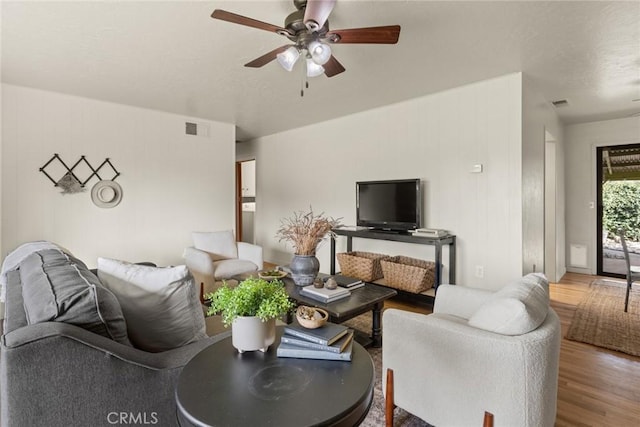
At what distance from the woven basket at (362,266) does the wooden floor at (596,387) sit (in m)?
1.86

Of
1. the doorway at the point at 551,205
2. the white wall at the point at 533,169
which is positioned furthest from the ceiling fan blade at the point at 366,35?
the doorway at the point at 551,205

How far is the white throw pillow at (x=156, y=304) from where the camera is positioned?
4.40ft

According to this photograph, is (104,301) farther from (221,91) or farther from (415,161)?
(415,161)

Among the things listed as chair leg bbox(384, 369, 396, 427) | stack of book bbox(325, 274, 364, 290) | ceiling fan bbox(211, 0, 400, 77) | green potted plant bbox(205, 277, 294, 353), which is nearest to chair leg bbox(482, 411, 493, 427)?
chair leg bbox(384, 369, 396, 427)

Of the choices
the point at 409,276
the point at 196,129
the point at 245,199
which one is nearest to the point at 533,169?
the point at 409,276

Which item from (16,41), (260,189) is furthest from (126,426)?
(260,189)

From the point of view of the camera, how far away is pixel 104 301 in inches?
44.8

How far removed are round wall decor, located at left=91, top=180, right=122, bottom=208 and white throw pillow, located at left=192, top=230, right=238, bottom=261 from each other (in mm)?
1142

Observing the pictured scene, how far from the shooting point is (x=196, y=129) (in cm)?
473

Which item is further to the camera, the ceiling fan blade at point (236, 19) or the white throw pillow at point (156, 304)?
the ceiling fan blade at point (236, 19)

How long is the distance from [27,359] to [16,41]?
2778 millimetres

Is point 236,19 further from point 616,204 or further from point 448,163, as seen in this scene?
point 616,204

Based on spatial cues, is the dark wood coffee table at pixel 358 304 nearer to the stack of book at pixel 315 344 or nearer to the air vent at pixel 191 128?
the stack of book at pixel 315 344

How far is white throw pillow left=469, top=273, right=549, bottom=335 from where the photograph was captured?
1292 mm
